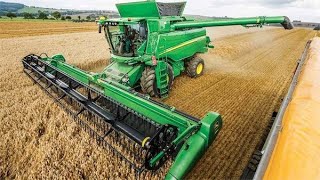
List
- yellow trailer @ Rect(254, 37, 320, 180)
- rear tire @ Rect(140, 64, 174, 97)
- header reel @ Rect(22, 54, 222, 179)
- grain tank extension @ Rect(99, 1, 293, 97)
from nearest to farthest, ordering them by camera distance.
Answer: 1. yellow trailer @ Rect(254, 37, 320, 180)
2. header reel @ Rect(22, 54, 222, 179)
3. rear tire @ Rect(140, 64, 174, 97)
4. grain tank extension @ Rect(99, 1, 293, 97)

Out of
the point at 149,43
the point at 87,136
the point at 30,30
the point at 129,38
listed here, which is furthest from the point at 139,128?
the point at 30,30

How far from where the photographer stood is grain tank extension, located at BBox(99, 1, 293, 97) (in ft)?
18.9

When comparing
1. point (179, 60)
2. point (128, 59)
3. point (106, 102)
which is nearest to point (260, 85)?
point (179, 60)

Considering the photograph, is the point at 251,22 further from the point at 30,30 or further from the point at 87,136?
the point at 30,30

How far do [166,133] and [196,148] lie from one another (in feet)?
1.40

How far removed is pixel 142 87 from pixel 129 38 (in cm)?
138

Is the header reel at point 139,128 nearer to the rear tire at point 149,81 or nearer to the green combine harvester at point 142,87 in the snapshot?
the green combine harvester at point 142,87

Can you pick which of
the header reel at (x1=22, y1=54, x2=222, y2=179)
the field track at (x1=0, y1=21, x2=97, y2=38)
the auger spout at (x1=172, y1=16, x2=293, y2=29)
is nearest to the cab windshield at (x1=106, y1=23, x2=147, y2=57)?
the auger spout at (x1=172, y1=16, x2=293, y2=29)

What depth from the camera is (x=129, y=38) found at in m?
6.25

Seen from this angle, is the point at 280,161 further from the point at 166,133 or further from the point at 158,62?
the point at 158,62

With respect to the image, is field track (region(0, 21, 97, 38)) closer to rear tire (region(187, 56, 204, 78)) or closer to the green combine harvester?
the green combine harvester

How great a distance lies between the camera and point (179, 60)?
698 centimetres

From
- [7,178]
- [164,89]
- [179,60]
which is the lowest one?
[7,178]

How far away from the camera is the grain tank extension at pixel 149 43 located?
576cm
